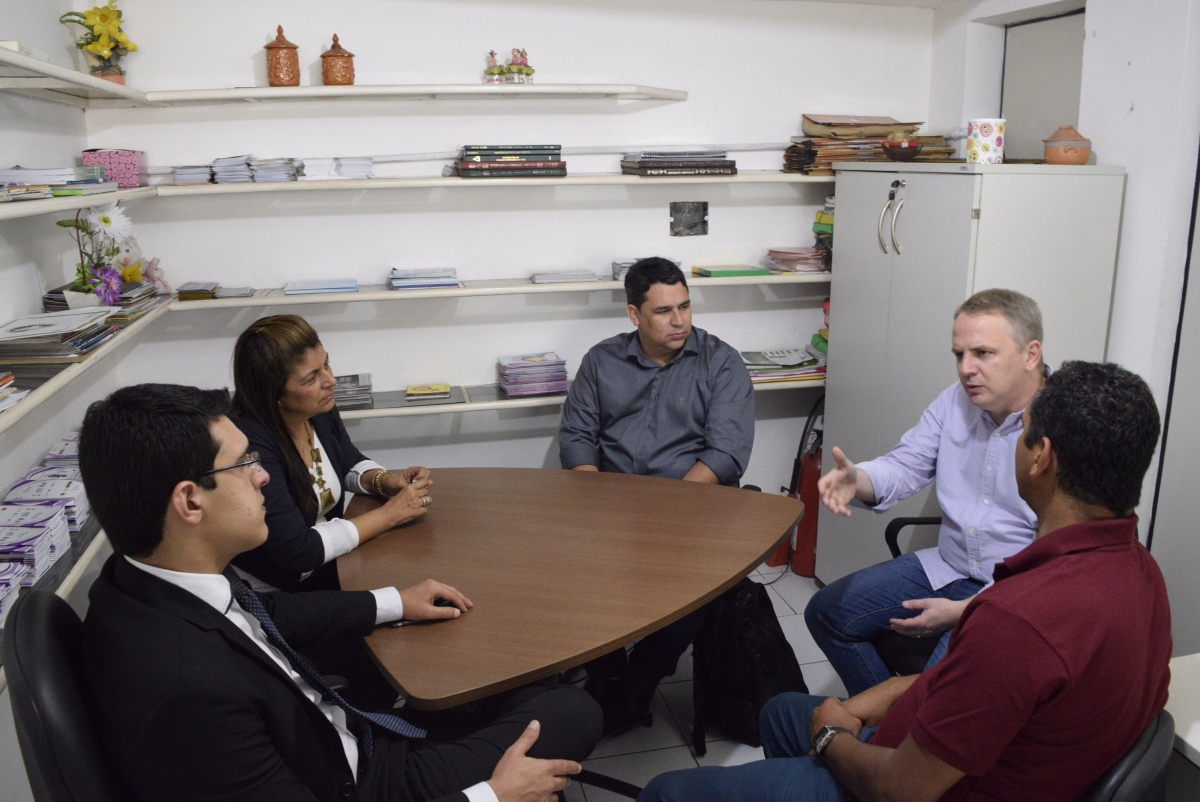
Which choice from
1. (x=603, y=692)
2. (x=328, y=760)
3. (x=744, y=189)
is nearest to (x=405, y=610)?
(x=328, y=760)

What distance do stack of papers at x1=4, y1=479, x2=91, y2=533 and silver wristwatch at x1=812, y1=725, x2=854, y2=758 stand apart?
1806 millimetres

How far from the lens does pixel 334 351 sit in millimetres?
3604

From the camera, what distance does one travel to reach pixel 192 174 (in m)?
3.17

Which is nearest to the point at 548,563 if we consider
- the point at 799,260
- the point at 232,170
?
the point at 232,170

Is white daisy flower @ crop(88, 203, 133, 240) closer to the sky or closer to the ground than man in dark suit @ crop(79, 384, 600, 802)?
closer to the sky

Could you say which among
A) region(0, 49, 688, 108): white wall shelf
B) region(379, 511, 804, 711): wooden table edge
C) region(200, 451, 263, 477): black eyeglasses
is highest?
region(0, 49, 688, 108): white wall shelf

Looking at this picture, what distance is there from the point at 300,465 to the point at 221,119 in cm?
166

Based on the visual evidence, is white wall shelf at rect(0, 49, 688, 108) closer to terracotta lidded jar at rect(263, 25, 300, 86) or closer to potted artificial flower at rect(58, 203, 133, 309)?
terracotta lidded jar at rect(263, 25, 300, 86)

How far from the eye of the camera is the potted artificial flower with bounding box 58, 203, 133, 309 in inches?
111

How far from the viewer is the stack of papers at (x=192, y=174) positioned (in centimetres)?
316

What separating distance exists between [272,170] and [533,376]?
3.97ft

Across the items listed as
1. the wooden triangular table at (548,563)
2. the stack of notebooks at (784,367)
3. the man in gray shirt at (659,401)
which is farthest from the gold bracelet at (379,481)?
the stack of notebooks at (784,367)

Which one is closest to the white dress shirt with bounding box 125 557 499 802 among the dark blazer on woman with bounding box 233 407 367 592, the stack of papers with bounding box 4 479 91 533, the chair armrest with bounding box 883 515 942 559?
the dark blazer on woman with bounding box 233 407 367 592

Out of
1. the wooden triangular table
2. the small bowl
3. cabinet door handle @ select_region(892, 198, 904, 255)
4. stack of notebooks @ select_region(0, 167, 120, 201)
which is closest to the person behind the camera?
the wooden triangular table
